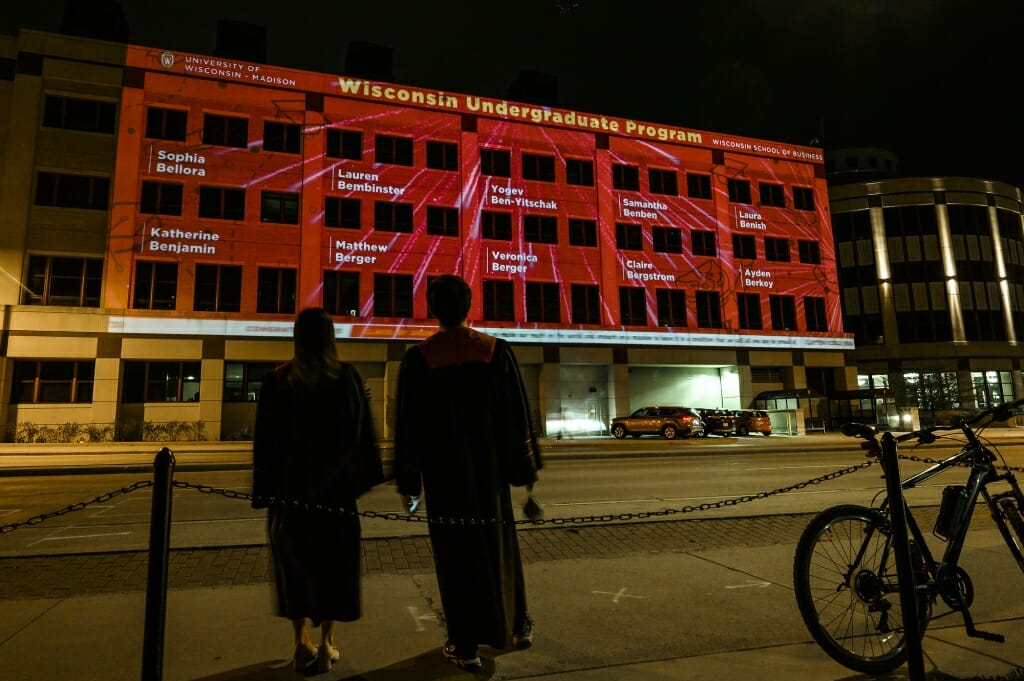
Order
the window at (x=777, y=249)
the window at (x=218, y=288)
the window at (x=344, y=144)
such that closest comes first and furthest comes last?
1. the window at (x=218, y=288)
2. the window at (x=344, y=144)
3. the window at (x=777, y=249)

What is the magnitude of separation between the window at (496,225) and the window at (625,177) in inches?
263

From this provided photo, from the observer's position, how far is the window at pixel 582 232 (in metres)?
32.6

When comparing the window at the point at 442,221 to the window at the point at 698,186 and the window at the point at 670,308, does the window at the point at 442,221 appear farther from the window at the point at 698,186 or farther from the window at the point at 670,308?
the window at the point at 698,186

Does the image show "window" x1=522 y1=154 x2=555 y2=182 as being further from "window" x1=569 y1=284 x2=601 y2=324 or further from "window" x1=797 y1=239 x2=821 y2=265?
"window" x1=797 y1=239 x2=821 y2=265

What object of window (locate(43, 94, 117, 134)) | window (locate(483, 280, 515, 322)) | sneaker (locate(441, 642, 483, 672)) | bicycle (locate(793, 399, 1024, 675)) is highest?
window (locate(43, 94, 117, 134))

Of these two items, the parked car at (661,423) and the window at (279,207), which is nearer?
the parked car at (661,423)

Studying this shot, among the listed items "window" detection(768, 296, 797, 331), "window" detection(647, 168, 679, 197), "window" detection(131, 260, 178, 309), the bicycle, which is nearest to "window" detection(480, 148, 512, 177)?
"window" detection(647, 168, 679, 197)

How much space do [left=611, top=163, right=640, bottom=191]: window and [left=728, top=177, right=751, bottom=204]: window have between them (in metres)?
6.06

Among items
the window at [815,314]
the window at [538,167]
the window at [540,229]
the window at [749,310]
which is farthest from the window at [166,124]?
the window at [815,314]

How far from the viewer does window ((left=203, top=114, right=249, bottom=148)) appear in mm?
27516

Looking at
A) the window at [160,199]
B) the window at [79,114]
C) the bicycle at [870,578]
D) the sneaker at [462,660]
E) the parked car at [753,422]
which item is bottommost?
the sneaker at [462,660]

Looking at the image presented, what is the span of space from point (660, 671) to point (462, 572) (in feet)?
3.71

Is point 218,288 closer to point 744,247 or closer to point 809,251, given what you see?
point 744,247

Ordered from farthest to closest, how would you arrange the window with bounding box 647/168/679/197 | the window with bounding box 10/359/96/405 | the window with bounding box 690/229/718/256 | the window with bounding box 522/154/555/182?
the window with bounding box 690/229/718/256
the window with bounding box 647/168/679/197
the window with bounding box 522/154/555/182
the window with bounding box 10/359/96/405
